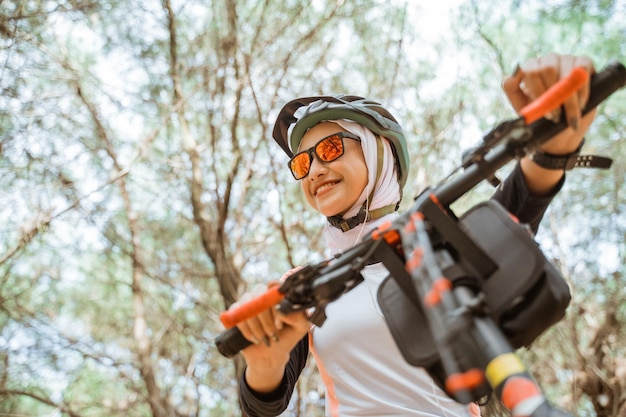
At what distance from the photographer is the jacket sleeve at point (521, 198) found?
149cm

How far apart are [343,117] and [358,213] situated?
1.35 ft

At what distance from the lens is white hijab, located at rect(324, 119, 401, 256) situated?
6.84ft

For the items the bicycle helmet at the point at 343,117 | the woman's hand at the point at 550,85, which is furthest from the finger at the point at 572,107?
the bicycle helmet at the point at 343,117

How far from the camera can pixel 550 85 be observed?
123 centimetres

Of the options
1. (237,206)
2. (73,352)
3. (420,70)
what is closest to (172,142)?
(237,206)

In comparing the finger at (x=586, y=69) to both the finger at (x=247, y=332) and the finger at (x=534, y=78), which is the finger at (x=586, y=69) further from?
the finger at (x=247, y=332)

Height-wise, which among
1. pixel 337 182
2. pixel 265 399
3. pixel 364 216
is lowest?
pixel 265 399

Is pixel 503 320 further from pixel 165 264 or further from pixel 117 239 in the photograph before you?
pixel 165 264

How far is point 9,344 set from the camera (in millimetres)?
5254

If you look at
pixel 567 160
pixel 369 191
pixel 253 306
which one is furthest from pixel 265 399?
pixel 567 160

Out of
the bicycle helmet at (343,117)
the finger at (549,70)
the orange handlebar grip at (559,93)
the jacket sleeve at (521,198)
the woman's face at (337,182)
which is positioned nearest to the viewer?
the orange handlebar grip at (559,93)

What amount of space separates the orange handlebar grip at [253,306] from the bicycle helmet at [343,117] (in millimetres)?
1131

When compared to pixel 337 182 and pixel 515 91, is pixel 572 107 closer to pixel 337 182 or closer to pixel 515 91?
pixel 515 91

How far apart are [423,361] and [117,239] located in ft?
18.5
